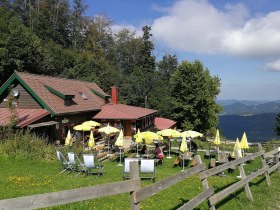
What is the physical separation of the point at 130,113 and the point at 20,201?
1374 inches

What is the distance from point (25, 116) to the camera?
2802cm

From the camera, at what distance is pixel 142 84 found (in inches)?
2475

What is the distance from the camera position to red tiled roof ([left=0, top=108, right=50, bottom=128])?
26670mm

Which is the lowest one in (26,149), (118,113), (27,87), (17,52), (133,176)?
(26,149)

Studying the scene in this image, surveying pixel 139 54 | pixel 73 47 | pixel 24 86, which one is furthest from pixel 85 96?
Answer: pixel 139 54

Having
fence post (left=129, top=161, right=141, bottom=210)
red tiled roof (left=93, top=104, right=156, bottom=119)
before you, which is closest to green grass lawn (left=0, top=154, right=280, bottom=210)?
fence post (left=129, top=161, right=141, bottom=210)

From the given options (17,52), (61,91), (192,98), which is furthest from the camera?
(192,98)

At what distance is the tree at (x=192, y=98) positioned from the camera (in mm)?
52719

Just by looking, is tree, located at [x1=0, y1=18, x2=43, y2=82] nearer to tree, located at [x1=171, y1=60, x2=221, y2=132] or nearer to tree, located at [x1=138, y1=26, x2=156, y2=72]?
tree, located at [x1=171, y1=60, x2=221, y2=132]

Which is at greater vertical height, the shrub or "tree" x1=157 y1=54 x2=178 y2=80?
"tree" x1=157 y1=54 x2=178 y2=80

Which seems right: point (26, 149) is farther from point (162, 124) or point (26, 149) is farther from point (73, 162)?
point (162, 124)

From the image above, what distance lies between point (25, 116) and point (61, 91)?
604 centimetres

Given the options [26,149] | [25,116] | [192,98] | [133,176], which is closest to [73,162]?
[26,149]

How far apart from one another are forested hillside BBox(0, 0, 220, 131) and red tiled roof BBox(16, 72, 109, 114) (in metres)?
12.0
